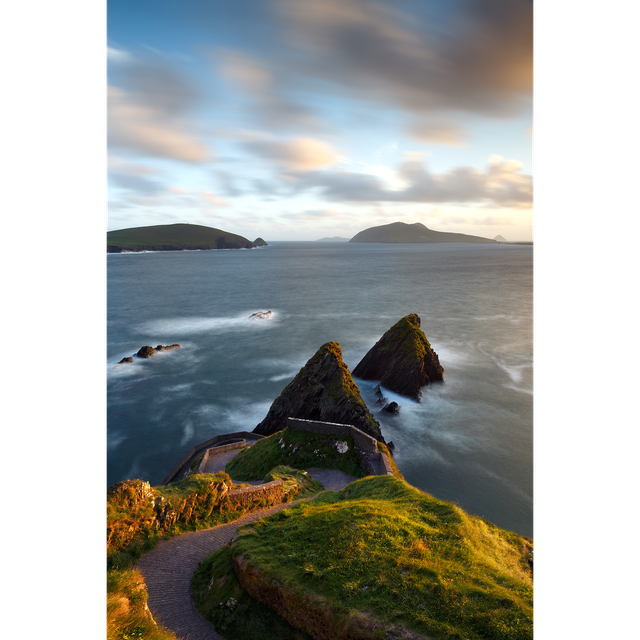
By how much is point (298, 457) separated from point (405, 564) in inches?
634

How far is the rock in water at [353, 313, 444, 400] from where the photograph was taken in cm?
4606

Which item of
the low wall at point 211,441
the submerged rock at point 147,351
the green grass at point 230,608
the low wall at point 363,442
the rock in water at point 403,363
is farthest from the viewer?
the submerged rock at point 147,351

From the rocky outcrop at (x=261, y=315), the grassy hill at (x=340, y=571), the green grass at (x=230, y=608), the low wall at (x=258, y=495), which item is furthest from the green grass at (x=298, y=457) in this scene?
the rocky outcrop at (x=261, y=315)

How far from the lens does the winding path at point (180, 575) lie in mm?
10414

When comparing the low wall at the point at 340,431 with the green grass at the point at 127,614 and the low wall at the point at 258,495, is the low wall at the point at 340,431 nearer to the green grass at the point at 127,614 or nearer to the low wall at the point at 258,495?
the low wall at the point at 258,495

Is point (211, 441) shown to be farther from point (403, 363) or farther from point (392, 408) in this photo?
point (403, 363)

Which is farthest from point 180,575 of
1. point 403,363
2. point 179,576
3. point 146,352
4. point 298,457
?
point 146,352

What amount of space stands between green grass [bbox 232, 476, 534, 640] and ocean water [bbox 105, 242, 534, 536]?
19902 millimetres

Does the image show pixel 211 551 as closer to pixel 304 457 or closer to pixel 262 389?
pixel 304 457

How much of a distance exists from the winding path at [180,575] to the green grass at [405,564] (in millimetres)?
2019

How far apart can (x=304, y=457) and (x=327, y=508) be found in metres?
11.8

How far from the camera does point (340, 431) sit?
26.0 meters

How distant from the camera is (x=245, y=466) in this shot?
25.8m
